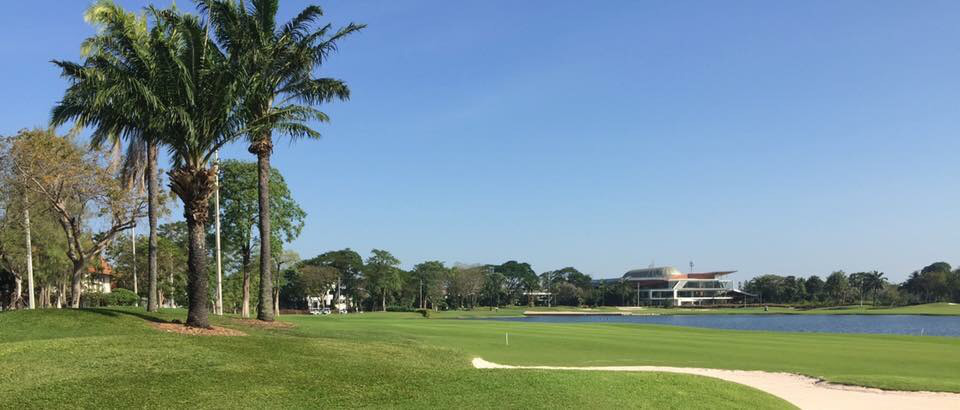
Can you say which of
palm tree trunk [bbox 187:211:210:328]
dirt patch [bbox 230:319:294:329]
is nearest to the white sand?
palm tree trunk [bbox 187:211:210:328]

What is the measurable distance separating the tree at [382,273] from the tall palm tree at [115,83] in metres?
104

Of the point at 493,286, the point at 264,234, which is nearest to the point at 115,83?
the point at 264,234

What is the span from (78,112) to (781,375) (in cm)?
2544

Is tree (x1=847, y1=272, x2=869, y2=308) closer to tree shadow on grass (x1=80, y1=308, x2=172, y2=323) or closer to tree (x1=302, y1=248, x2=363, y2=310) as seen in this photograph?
tree (x1=302, y1=248, x2=363, y2=310)

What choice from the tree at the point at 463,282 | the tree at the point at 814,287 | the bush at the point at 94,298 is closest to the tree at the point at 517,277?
the tree at the point at 463,282

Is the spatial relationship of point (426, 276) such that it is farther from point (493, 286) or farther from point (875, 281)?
point (875, 281)

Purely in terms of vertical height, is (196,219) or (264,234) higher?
(196,219)

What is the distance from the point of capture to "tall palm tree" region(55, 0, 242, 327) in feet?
68.8

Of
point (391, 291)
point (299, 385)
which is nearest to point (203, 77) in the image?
point (299, 385)

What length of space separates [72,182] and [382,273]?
99.8m

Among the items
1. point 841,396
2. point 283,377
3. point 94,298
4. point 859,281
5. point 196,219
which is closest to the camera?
point 283,377

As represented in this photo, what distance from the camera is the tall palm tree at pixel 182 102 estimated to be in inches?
826

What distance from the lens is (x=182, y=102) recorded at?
21.6 meters

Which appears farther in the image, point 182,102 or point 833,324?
point 833,324
